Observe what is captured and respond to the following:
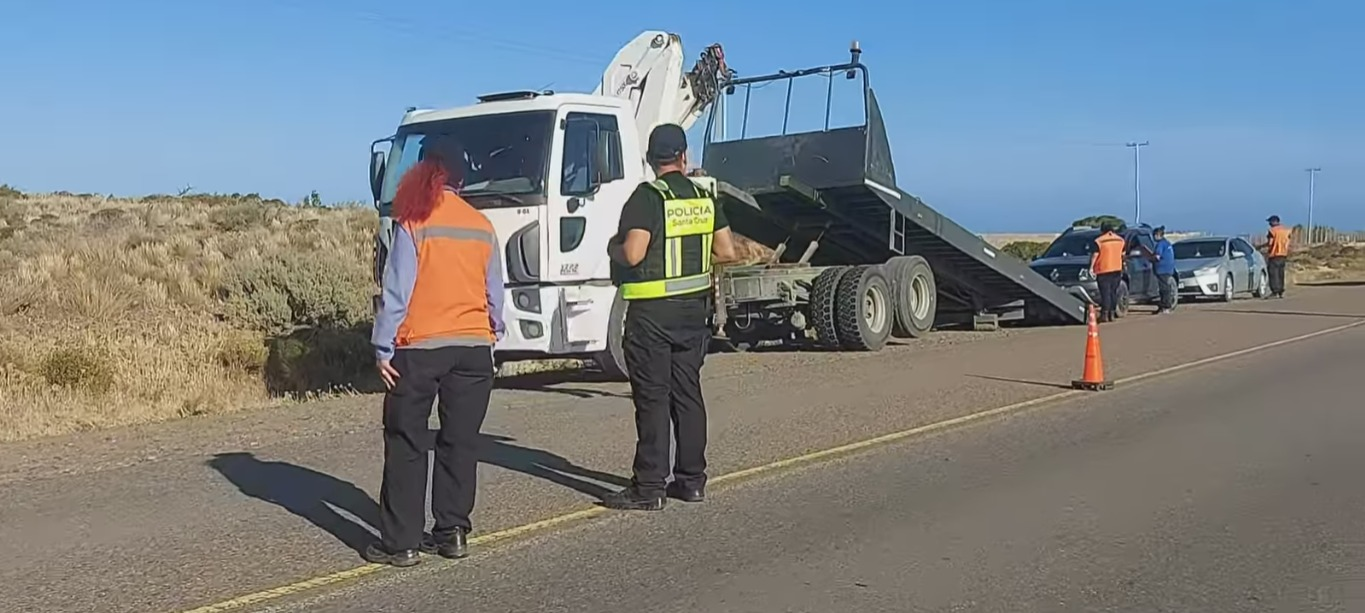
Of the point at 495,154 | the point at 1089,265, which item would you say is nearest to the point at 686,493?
the point at 495,154

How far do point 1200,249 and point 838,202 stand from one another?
14842mm

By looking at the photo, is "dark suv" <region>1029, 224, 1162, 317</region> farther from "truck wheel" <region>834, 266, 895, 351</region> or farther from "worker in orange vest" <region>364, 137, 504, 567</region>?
"worker in orange vest" <region>364, 137, 504, 567</region>

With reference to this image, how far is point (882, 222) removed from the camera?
1666 centimetres

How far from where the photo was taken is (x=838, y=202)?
16.3m

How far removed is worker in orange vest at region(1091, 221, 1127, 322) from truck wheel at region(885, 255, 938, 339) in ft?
13.7

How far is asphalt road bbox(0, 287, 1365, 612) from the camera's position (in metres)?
6.09

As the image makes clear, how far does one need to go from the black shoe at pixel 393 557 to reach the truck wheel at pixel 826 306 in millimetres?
10632

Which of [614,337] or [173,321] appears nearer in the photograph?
[614,337]

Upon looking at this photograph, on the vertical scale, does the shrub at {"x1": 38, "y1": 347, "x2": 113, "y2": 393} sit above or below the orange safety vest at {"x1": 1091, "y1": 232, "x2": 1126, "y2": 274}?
below

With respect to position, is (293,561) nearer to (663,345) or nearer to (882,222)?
(663,345)

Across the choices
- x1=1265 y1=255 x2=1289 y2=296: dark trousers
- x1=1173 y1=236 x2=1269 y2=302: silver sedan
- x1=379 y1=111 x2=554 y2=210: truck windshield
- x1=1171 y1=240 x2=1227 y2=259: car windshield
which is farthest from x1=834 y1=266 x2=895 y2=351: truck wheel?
x1=1265 y1=255 x2=1289 y2=296: dark trousers

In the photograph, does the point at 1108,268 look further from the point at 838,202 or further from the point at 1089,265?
the point at 838,202

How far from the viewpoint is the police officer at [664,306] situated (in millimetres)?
6910

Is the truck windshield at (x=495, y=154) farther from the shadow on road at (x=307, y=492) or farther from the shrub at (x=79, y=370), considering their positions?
the shrub at (x=79, y=370)
